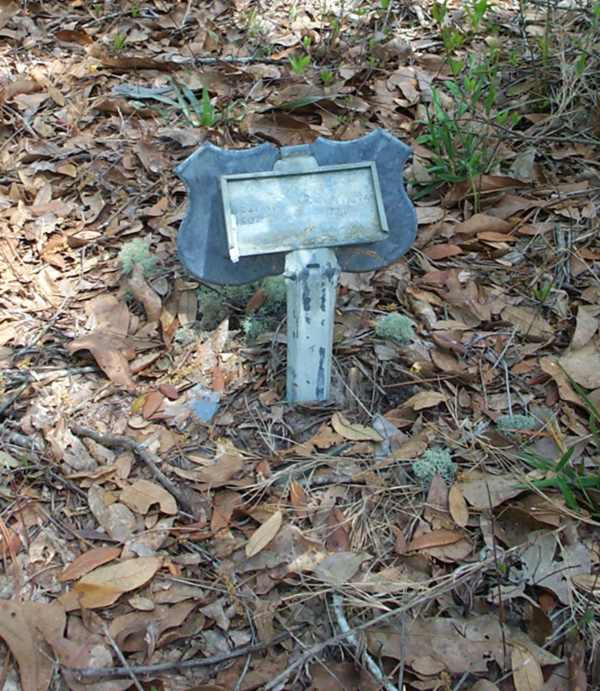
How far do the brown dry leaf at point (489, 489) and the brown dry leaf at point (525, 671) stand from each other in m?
0.38

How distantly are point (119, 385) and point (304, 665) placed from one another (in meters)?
1.03

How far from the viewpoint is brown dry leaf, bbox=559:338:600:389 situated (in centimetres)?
242

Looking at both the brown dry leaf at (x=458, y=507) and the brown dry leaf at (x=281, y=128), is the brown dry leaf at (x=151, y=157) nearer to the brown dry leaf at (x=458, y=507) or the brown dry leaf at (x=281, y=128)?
the brown dry leaf at (x=281, y=128)

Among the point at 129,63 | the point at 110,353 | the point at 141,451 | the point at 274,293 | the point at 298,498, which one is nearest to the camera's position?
the point at 298,498

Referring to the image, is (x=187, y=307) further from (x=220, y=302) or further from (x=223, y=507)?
(x=223, y=507)

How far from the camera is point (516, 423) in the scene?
2.30 meters

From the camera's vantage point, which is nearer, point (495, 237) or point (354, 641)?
point (354, 641)

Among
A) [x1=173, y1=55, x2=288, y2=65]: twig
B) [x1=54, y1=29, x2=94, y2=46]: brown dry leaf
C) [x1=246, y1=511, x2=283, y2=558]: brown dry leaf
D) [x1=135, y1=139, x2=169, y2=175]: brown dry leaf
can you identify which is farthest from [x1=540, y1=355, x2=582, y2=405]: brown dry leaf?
[x1=54, y1=29, x2=94, y2=46]: brown dry leaf

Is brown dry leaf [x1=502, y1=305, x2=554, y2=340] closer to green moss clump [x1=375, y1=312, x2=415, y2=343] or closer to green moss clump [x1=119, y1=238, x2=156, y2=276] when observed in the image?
green moss clump [x1=375, y1=312, x2=415, y2=343]

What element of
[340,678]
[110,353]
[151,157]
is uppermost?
[151,157]

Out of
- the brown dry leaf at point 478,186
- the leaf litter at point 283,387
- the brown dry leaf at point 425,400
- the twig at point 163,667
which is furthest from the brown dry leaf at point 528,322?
the twig at point 163,667

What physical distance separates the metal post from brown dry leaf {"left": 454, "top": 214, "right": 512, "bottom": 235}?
0.95 meters

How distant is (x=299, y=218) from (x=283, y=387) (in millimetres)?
579

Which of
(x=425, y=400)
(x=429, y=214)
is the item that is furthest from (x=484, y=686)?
(x=429, y=214)
